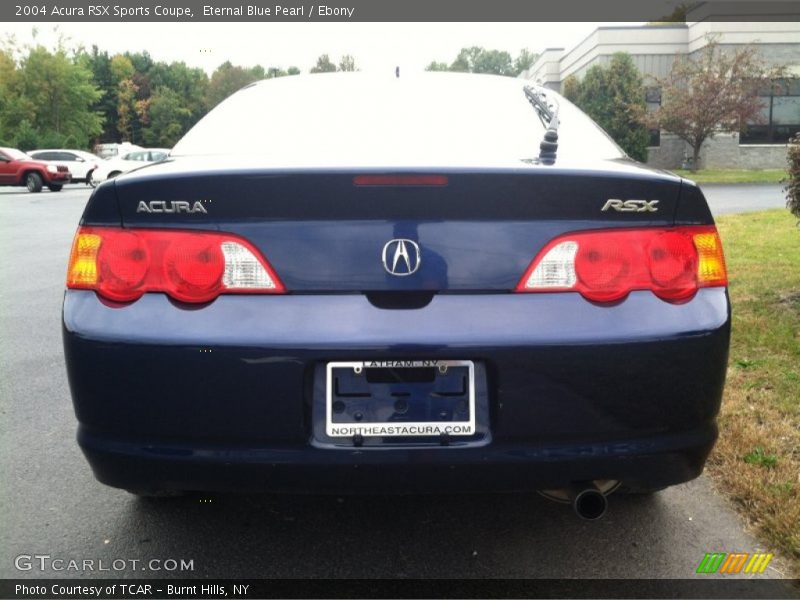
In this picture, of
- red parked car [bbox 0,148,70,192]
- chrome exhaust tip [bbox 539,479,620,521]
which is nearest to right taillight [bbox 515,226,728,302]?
chrome exhaust tip [bbox 539,479,620,521]

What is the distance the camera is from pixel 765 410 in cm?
369

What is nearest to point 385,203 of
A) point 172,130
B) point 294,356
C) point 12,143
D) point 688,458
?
point 294,356

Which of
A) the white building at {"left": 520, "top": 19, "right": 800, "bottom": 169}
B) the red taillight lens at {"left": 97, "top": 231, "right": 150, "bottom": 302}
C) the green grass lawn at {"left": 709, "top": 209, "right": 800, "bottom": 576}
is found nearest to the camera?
the red taillight lens at {"left": 97, "top": 231, "right": 150, "bottom": 302}

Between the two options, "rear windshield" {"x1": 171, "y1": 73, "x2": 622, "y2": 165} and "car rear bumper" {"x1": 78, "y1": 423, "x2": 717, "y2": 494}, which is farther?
"rear windshield" {"x1": 171, "y1": 73, "x2": 622, "y2": 165}

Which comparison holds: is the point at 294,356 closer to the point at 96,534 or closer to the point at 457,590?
Result: the point at 457,590

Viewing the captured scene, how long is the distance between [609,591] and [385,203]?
133cm

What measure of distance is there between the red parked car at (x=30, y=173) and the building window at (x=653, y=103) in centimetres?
2493

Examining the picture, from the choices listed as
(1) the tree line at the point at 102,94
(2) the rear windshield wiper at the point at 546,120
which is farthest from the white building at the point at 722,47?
(2) the rear windshield wiper at the point at 546,120

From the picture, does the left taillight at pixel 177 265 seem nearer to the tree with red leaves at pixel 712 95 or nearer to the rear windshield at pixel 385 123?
the rear windshield at pixel 385 123

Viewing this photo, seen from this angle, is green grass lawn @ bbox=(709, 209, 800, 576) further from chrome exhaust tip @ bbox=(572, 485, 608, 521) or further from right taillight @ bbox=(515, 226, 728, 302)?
right taillight @ bbox=(515, 226, 728, 302)

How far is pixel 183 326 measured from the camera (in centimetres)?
198

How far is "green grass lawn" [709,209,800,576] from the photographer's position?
2.72 m

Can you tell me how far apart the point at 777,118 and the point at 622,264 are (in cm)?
3914

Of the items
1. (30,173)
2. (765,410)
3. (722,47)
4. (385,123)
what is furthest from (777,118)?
(385,123)
